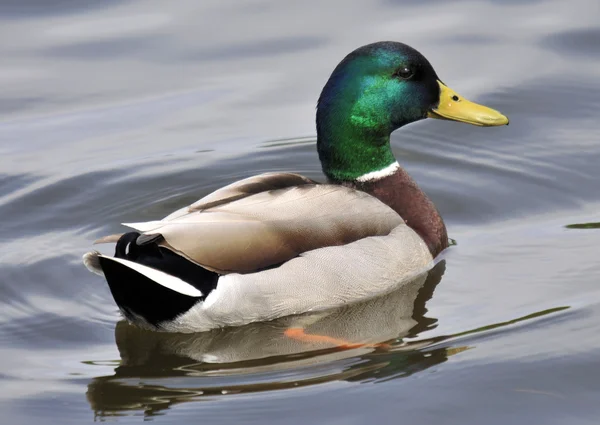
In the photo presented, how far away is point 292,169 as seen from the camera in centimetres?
826

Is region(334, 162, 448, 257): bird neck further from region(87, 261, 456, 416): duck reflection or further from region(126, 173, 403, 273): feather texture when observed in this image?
region(87, 261, 456, 416): duck reflection

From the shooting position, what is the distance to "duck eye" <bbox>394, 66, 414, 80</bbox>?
696 cm

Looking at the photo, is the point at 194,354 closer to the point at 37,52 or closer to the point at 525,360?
the point at 525,360

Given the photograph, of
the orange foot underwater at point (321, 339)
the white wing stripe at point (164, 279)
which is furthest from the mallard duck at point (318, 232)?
the orange foot underwater at point (321, 339)

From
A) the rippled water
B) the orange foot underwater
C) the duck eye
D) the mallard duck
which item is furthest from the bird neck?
the orange foot underwater

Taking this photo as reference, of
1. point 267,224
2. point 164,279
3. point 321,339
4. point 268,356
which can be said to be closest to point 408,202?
point 267,224

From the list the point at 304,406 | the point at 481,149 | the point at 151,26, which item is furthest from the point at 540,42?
the point at 304,406

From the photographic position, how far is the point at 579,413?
203 inches

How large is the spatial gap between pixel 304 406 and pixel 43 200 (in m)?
3.23

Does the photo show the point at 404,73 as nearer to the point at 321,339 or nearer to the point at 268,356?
the point at 321,339

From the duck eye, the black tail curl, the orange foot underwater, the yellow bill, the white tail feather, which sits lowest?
the orange foot underwater

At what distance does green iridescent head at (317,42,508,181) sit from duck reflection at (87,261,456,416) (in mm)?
920

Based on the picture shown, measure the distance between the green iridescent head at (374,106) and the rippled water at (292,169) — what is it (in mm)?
768

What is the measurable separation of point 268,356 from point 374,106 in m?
1.83
